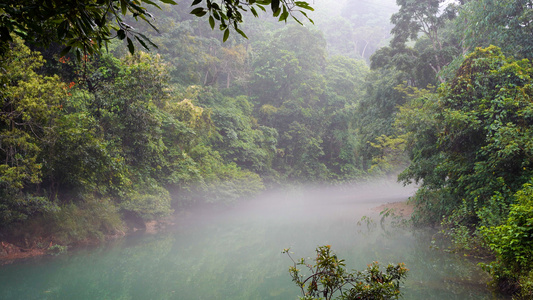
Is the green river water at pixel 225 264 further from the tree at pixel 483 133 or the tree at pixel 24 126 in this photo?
the tree at pixel 24 126

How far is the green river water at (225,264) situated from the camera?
5.81 m

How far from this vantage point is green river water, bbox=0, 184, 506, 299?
5809 millimetres

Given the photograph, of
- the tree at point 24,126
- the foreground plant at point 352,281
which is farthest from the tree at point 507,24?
the tree at point 24,126

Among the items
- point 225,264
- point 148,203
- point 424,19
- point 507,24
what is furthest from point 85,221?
point 424,19

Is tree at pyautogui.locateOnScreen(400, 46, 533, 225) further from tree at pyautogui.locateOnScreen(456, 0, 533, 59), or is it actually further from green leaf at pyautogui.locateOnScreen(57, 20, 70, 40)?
green leaf at pyautogui.locateOnScreen(57, 20, 70, 40)

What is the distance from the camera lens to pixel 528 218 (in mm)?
3484

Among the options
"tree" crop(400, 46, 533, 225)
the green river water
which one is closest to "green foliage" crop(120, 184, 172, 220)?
→ the green river water

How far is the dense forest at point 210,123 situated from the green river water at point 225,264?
802 millimetres

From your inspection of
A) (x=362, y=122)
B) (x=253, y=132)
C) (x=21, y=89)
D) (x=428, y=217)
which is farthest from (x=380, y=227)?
(x=21, y=89)

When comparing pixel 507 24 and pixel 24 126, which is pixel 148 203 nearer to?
pixel 24 126

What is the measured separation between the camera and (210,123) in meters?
16.5

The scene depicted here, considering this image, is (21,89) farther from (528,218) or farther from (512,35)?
(512,35)

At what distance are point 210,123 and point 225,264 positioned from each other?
9.41 m

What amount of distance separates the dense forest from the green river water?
802 mm
